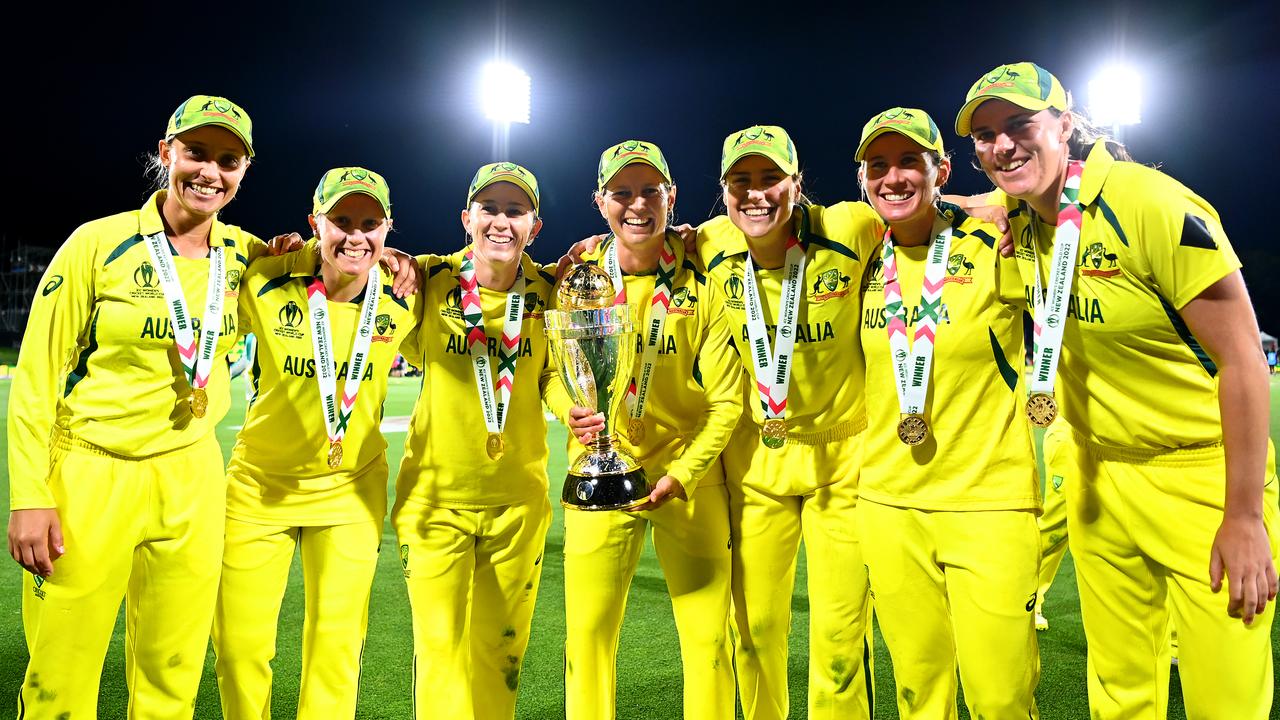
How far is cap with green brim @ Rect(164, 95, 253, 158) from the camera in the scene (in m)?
2.92

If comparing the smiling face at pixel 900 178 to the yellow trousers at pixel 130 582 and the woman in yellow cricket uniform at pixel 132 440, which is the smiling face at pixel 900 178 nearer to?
the woman in yellow cricket uniform at pixel 132 440

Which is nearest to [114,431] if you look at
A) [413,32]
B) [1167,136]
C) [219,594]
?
[219,594]

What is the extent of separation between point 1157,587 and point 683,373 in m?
1.62

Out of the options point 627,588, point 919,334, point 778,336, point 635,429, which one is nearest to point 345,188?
point 635,429

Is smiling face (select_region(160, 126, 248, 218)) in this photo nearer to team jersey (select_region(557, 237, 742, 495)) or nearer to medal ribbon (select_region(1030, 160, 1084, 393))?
team jersey (select_region(557, 237, 742, 495))

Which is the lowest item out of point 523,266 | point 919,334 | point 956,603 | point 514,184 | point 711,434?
point 956,603

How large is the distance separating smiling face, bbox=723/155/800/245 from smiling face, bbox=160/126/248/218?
5.65 ft

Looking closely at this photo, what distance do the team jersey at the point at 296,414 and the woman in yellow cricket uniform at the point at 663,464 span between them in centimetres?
80

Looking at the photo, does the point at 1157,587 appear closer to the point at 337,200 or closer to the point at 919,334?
the point at 919,334

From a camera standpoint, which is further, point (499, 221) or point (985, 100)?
point (499, 221)

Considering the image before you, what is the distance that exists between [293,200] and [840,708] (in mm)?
34097

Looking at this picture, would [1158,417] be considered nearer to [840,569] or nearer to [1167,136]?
[840,569]

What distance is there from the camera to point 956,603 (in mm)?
2727

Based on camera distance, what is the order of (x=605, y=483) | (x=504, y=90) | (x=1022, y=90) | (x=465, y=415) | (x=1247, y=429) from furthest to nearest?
1. (x=504, y=90)
2. (x=465, y=415)
3. (x=605, y=483)
4. (x=1022, y=90)
5. (x=1247, y=429)
